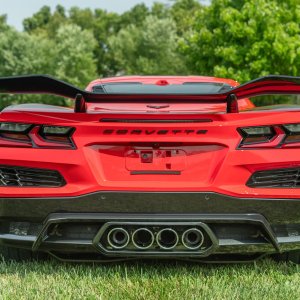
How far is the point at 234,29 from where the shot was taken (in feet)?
91.4

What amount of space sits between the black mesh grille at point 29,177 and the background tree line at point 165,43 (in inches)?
955

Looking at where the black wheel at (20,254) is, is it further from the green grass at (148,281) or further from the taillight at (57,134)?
the taillight at (57,134)

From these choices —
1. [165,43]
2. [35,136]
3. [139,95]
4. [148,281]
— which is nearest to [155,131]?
[139,95]

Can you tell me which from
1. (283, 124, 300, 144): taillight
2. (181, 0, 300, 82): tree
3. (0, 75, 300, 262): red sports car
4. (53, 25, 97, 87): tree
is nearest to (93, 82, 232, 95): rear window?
(0, 75, 300, 262): red sports car

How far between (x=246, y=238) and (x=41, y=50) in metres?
58.3

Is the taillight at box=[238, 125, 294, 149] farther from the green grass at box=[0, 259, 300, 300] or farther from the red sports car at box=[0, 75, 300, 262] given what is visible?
the green grass at box=[0, 259, 300, 300]

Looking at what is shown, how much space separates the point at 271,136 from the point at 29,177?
1.49m

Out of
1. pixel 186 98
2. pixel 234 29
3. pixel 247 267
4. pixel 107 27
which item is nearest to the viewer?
pixel 186 98

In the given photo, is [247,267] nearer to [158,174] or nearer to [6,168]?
[158,174]

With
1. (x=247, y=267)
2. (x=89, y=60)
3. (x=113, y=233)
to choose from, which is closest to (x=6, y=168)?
(x=113, y=233)

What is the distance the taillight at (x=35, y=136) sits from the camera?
3576mm

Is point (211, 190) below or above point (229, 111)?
below

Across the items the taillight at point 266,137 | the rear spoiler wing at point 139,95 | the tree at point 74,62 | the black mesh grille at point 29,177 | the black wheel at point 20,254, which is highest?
the rear spoiler wing at point 139,95

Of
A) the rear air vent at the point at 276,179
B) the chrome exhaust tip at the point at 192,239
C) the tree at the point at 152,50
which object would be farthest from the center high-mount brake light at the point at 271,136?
the tree at the point at 152,50
